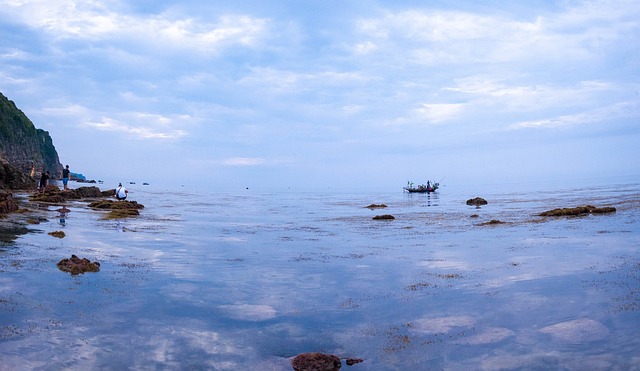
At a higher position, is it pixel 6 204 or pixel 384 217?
pixel 6 204

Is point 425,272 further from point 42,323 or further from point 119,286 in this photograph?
point 42,323

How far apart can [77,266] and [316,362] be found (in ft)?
31.0

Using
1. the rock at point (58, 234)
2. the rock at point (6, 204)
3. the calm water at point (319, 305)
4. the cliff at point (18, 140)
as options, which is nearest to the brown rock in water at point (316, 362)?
the calm water at point (319, 305)

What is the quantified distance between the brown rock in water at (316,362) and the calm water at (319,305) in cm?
33

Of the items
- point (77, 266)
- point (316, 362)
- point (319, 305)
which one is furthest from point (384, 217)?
point (316, 362)

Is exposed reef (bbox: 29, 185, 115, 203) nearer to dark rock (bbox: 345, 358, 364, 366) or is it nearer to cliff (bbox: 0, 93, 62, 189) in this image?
cliff (bbox: 0, 93, 62, 189)

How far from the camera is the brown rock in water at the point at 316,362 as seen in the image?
8.07 metres

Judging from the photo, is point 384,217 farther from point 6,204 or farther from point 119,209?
point 6,204

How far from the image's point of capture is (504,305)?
11734 mm

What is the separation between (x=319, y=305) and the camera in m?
12.2

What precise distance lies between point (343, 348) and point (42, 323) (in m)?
5.96

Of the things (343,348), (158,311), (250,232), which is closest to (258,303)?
(158,311)

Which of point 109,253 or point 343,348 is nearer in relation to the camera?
point 343,348

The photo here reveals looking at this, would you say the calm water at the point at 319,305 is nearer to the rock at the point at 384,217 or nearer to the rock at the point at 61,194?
the rock at the point at 384,217
